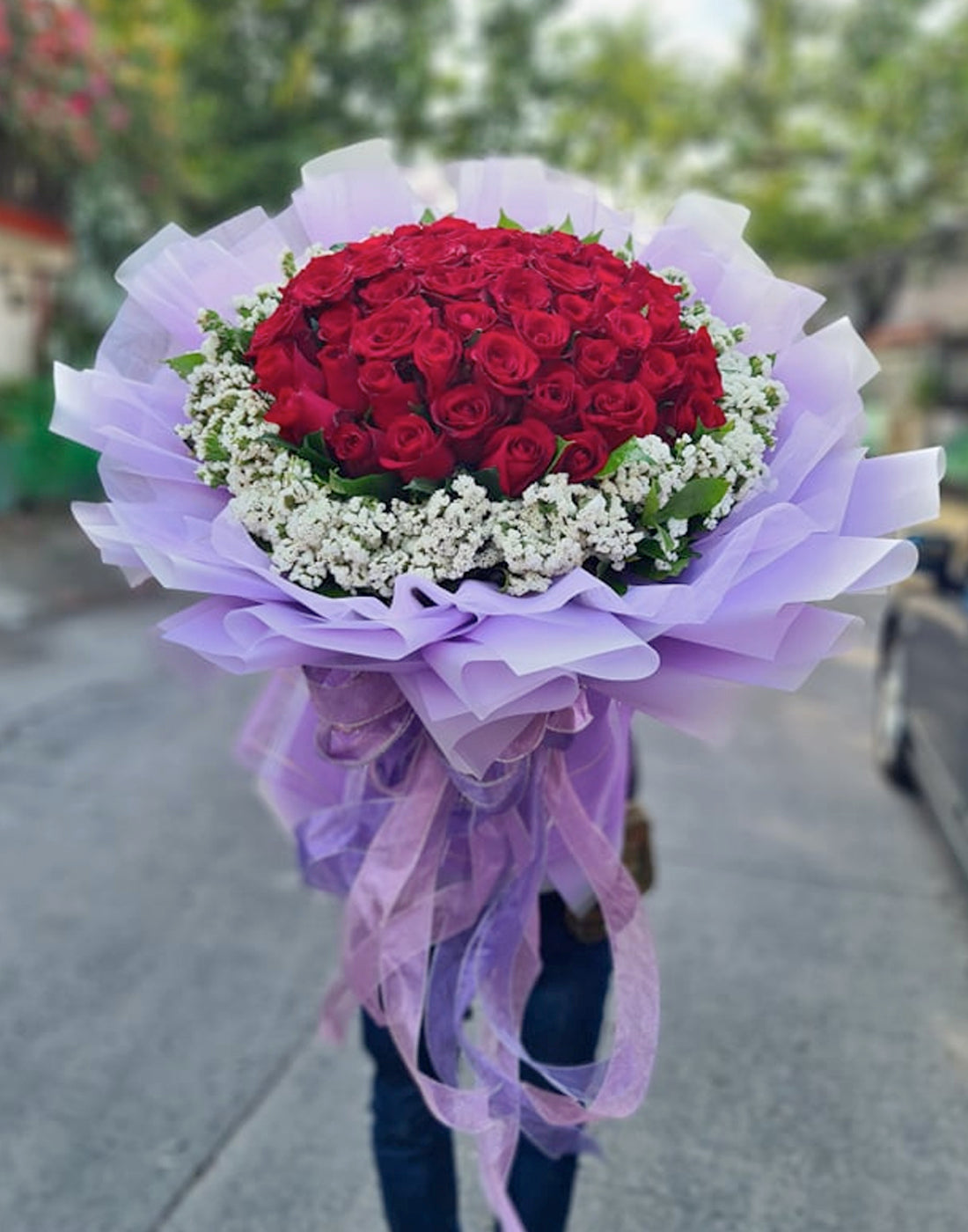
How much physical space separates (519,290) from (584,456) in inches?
10.0

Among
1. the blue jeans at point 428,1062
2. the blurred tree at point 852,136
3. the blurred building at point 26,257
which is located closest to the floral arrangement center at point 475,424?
the blue jeans at point 428,1062

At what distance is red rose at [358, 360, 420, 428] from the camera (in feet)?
5.35

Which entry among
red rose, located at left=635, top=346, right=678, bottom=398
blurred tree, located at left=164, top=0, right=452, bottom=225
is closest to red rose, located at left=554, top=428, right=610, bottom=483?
red rose, located at left=635, top=346, right=678, bottom=398

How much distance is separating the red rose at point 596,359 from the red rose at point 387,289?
0.25 meters

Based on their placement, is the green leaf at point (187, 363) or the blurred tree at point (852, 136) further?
the blurred tree at point (852, 136)

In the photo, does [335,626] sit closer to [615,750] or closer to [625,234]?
[615,750]

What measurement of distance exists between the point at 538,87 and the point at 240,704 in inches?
703

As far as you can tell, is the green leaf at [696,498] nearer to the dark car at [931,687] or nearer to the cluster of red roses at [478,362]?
the cluster of red roses at [478,362]

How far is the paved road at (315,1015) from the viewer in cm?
285

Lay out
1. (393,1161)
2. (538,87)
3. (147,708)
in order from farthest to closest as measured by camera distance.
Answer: (538,87), (147,708), (393,1161)

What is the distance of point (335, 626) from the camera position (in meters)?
1.58

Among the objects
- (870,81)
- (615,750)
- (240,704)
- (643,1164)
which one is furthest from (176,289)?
(870,81)

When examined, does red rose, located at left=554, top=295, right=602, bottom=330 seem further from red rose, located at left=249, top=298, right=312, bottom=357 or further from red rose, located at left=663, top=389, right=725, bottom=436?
red rose, located at left=249, top=298, right=312, bottom=357

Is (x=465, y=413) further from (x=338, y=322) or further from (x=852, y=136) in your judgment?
(x=852, y=136)
